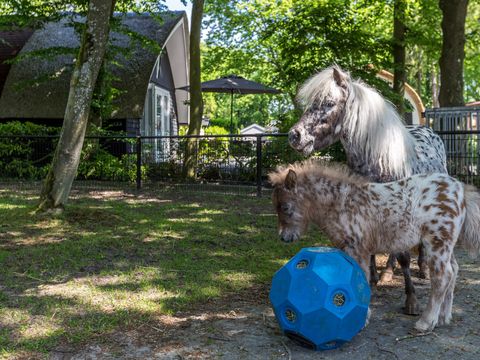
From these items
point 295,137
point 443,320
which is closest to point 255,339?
point 443,320

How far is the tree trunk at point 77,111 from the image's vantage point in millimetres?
8430

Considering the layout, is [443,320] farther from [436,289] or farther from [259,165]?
[259,165]

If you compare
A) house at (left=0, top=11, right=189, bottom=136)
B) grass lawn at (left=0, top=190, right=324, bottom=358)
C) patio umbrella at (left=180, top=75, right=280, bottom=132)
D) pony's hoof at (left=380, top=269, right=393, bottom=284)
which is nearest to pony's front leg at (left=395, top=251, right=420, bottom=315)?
pony's hoof at (left=380, top=269, right=393, bottom=284)

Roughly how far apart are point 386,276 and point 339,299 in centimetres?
251

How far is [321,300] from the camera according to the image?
147 inches

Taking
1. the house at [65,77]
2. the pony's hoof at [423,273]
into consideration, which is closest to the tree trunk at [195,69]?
the house at [65,77]

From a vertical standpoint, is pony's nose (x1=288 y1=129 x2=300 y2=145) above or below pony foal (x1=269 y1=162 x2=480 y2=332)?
above

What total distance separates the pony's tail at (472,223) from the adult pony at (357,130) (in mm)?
610

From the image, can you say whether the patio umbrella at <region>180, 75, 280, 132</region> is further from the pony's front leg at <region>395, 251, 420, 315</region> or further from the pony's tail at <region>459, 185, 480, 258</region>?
the pony's tail at <region>459, 185, 480, 258</region>

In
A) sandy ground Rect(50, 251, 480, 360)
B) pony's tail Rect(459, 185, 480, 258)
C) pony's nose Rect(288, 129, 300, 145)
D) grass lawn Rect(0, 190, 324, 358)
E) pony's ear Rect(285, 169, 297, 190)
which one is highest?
pony's nose Rect(288, 129, 300, 145)

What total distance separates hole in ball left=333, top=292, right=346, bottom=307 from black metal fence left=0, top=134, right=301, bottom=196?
918cm

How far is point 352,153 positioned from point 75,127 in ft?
17.1

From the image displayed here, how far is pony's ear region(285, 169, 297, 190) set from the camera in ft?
14.6

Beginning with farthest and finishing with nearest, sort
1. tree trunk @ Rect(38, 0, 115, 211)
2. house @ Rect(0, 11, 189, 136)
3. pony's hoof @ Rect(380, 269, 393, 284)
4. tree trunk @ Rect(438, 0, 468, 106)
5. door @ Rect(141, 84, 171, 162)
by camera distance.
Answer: door @ Rect(141, 84, 171, 162)
house @ Rect(0, 11, 189, 136)
tree trunk @ Rect(438, 0, 468, 106)
tree trunk @ Rect(38, 0, 115, 211)
pony's hoof @ Rect(380, 269, 393, 284)
